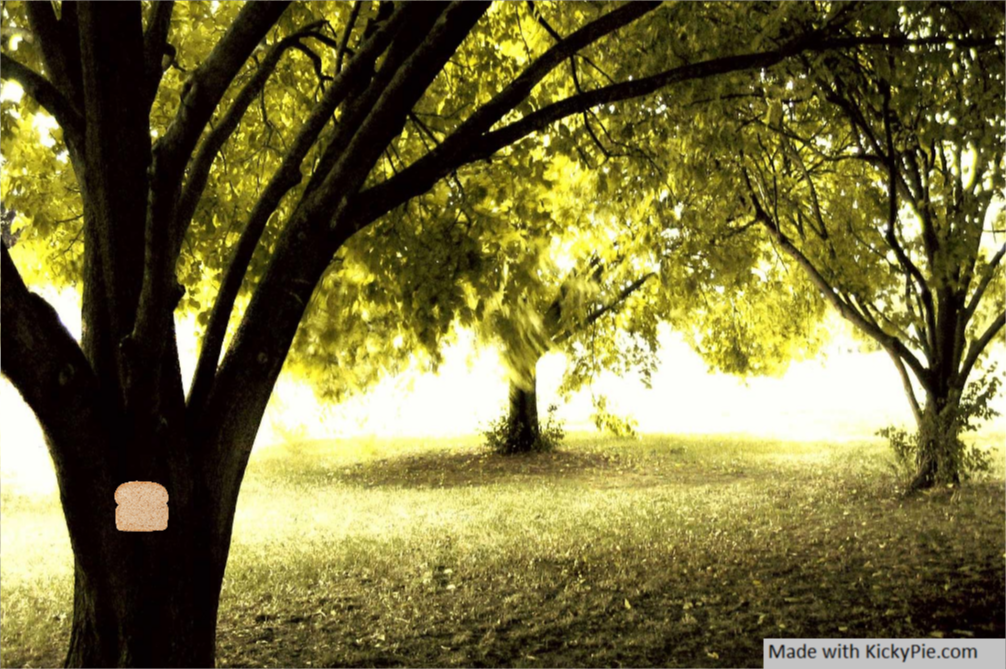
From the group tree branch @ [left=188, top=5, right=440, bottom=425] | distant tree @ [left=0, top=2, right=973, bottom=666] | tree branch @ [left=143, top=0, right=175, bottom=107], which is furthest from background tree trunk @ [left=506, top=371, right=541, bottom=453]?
tree branch @ [left=143, top=0, right=175, bottom=107]

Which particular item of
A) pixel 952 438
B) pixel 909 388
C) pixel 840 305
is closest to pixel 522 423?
pixel 840 305

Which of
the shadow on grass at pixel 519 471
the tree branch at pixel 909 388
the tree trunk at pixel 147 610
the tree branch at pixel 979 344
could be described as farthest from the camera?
Answer: the shadow on grass at pixel 519 471

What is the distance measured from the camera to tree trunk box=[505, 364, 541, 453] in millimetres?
18297

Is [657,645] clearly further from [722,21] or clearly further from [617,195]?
[722,21]

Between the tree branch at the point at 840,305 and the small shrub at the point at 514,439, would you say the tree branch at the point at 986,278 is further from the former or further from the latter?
the small shrub at the point at 514,439

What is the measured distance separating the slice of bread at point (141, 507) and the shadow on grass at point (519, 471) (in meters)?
11.1

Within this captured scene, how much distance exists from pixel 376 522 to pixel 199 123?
27.1 ft

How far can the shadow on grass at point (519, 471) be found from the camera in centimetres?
1527

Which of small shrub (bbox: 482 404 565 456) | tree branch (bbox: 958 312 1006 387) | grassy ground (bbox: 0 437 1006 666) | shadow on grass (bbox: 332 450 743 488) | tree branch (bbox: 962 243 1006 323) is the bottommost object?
grassy ground (bbox: 0 437 1006 666)

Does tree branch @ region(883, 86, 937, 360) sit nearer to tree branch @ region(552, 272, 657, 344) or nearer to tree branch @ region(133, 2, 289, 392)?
tree branch @ region(552, 272, 657, 344)

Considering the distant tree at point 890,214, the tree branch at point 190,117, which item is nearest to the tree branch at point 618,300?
the distant tree at point 890,214

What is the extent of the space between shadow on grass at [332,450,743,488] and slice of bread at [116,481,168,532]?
11119 millimetres

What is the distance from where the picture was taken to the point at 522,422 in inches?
730

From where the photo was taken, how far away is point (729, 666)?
17.5 ft
